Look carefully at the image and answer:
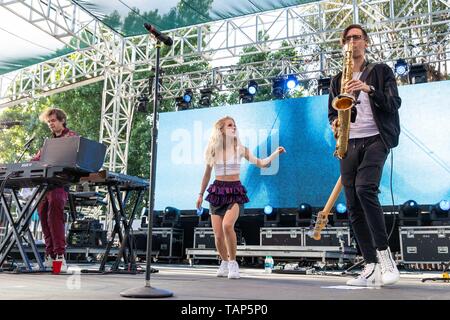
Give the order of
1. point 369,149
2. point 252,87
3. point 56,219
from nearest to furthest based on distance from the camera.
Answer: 1. point 369,149
2. point 56,219
3. point 252,87

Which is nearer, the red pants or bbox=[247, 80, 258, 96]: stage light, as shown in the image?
the red pants

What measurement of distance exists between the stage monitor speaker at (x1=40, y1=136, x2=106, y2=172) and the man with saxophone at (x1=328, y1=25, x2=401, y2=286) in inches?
77.1

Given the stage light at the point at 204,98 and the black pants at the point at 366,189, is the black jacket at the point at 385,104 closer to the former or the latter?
the black pants at the point at 366,189

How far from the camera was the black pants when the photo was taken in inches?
111

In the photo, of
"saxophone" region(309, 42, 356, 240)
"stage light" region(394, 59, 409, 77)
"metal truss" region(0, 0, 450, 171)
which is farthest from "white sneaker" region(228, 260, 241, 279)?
"stage light" region(394, 59, 409, 77)

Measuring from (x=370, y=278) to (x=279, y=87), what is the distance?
7769 mm

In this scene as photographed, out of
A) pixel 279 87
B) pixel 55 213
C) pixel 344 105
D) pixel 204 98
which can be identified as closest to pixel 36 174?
pixel 55 213

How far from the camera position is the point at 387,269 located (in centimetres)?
279

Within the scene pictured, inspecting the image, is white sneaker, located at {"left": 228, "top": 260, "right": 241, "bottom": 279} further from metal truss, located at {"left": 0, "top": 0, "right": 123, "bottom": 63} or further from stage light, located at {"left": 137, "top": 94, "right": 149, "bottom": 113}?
stage light, located at {"left": 137, "top": 94, "right": 149, "bottom": 113}

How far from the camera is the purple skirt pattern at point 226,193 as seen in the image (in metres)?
4.16

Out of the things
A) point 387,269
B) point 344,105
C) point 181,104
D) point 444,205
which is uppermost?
point 181,104

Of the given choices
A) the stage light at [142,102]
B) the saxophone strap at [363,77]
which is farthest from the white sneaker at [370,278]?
the stage light at [142,102]

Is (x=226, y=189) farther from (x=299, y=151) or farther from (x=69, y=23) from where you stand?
Answer: (x=69, y=23)

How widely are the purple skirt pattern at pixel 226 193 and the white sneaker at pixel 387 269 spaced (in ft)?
5.17
